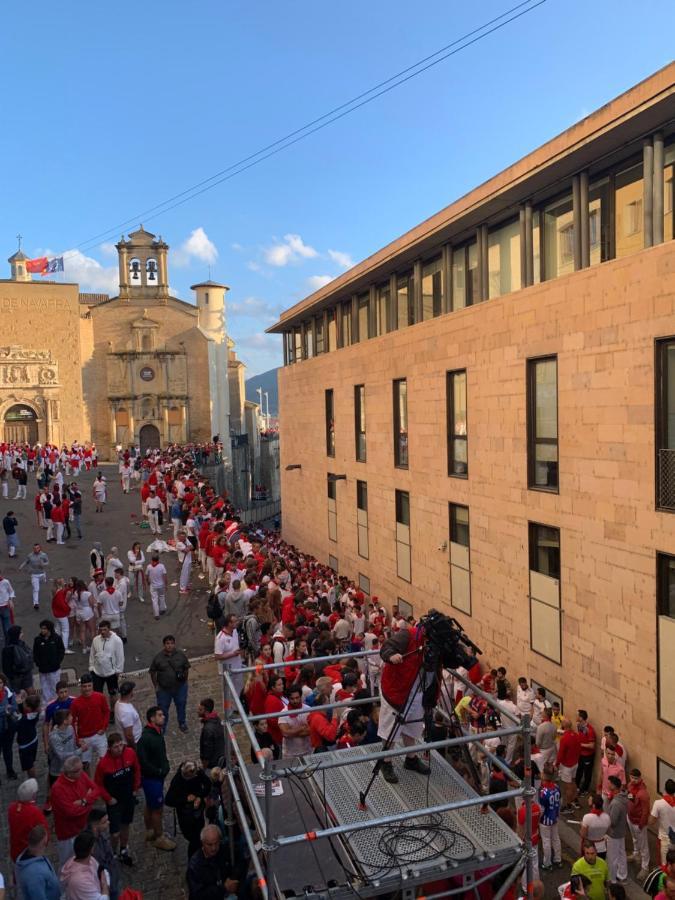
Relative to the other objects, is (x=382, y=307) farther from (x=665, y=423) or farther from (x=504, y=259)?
(x=665, y=423)

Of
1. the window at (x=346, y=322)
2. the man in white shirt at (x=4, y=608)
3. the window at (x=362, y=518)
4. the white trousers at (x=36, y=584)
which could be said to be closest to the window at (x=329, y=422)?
the window at (x=346, y=322)

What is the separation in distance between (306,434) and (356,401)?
5.42 meters

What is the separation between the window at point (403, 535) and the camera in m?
17.4

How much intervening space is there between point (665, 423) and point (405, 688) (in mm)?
5716

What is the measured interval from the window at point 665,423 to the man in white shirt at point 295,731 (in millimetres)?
5304

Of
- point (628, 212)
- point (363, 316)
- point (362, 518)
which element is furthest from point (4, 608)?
point (363, 316)

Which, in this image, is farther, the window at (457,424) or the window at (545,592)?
the window at (457,424)

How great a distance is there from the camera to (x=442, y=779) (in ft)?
18.9

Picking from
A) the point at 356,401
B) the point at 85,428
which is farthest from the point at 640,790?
the point at 85,428

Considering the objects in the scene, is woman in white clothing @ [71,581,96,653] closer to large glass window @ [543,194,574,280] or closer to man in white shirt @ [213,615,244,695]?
man in white shirt @ [213,615,244,695]

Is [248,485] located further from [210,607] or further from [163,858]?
[163,858]

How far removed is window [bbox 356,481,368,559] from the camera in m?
20.2

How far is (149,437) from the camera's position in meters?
53.6

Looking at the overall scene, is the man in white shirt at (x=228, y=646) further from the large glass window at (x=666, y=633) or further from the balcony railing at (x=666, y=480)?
the balcony railing at (x=666, y=480)
